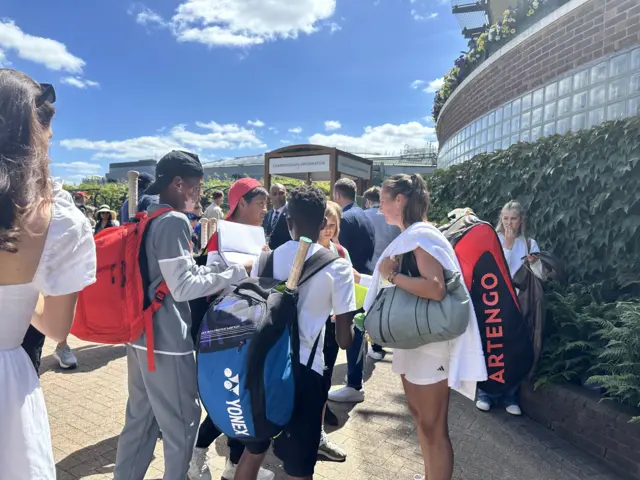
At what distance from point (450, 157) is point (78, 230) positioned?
34.9 ft

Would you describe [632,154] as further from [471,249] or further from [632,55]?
[471,249]

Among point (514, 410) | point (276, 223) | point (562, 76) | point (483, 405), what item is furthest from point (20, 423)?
point (562, 76)

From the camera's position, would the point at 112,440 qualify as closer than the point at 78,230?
No

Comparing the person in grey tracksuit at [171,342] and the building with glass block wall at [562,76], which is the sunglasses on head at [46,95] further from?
the building with glass block wall at [562,76]

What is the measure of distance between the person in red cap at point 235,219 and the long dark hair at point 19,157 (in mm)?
1429

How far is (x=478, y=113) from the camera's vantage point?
855 centimetres

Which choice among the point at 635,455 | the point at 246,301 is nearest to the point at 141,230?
the point at 246,301

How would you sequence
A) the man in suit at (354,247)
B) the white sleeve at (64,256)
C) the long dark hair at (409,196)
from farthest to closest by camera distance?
1. the man in suit at (354,247)
2. the long dark hair at (409,196)
3. the white sleeve at (64,256)

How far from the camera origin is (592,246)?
409 centimetres

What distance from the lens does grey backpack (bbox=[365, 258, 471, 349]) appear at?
218 cm

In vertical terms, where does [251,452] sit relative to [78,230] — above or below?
below

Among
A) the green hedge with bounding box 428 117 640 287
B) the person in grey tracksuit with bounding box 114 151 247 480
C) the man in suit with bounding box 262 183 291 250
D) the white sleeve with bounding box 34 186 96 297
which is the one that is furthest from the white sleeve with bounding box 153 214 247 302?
the green hedge with bounding box 428 117 640 287

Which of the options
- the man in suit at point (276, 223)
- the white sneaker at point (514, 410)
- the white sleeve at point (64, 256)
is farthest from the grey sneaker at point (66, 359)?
the white sneaker at point (514, 410)

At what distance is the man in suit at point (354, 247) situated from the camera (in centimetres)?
412
